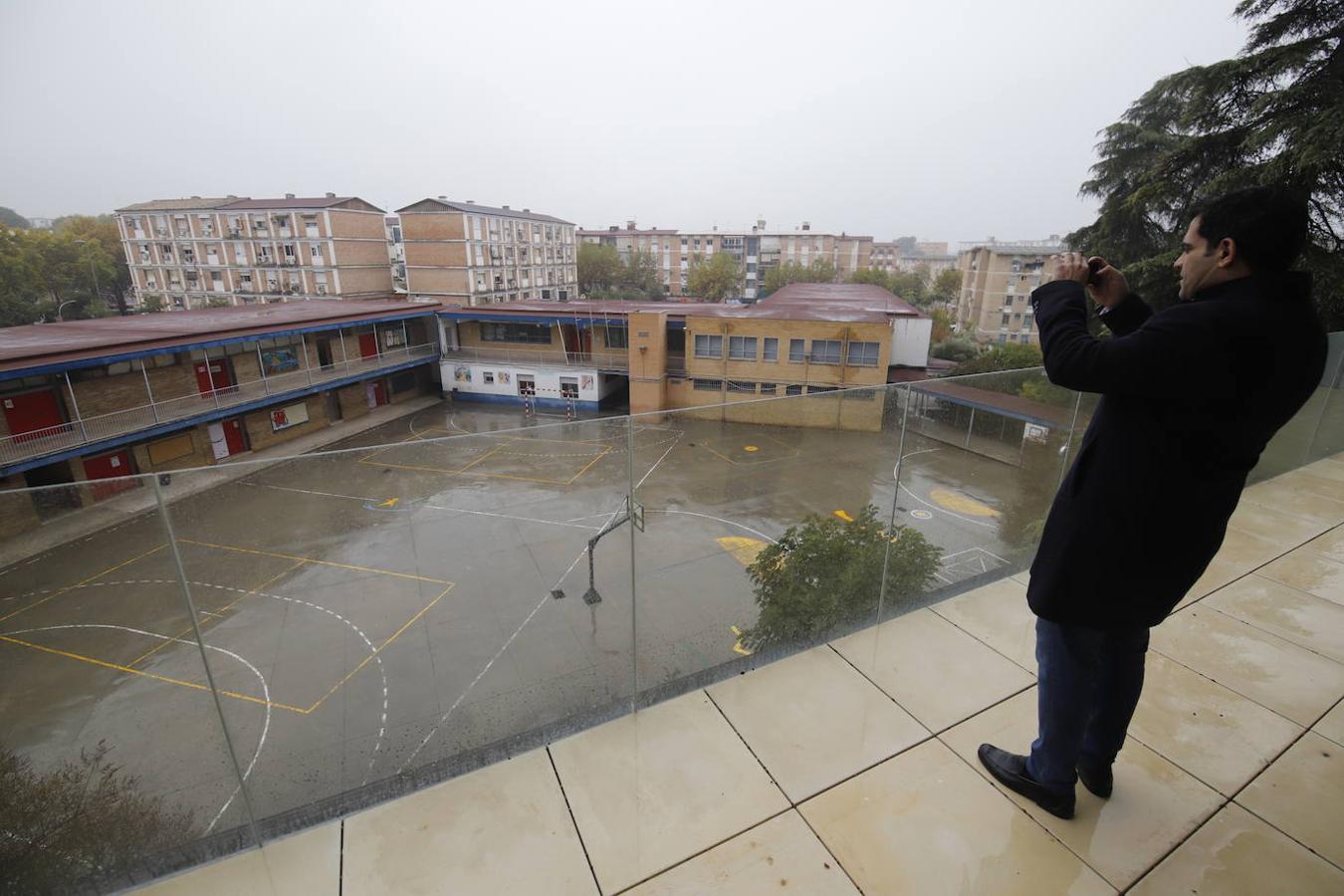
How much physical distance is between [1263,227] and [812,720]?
2322mm

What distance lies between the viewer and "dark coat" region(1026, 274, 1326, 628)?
149 cm

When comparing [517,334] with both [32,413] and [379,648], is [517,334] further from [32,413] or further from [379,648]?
[379,648]

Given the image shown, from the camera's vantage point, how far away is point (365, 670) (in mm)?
4809

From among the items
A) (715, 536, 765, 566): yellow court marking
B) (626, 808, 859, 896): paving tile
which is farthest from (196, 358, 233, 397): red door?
(626, 808, 859, 896): paving tile

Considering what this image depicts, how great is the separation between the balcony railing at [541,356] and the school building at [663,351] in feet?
0.16

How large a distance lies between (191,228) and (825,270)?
187 feet

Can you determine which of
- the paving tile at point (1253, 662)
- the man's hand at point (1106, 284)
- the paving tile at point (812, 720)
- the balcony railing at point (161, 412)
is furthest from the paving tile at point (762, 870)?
the balcony railing at point (161, 412)

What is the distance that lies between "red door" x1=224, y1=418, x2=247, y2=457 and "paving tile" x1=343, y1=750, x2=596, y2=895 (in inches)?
878

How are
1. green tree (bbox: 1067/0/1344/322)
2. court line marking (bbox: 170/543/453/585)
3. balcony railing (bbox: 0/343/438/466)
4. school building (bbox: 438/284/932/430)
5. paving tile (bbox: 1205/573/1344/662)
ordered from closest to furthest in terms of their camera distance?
paving tile (bbox: 1205/573/1344/662), court line marking (bbox: 170/543/453/585), green tree (bbox: 1067/0/1344/322), balcony railing (bbox: 0/343/438/466), school building (bbox: 438/284/932/430)

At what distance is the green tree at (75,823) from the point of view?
2.11 m

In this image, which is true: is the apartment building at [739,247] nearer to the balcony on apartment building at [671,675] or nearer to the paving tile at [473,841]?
the balcony on apartment building at [671,675]

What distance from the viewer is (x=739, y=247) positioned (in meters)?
70.7

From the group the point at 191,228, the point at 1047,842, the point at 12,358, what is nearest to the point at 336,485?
the point at 1047,842

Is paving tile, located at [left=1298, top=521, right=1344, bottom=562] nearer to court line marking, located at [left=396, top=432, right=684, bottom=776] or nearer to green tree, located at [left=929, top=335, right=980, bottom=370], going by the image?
court line marking, located at [left=396, top=432, right=684, bottom=776]
